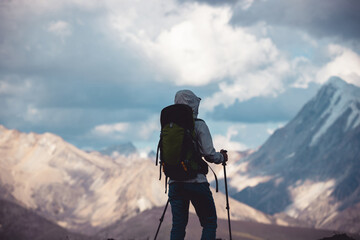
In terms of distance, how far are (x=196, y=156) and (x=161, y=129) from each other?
75cm

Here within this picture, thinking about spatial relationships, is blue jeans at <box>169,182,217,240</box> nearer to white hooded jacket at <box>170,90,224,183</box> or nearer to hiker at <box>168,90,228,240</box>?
hiker at <box>168,90,228,240</box>

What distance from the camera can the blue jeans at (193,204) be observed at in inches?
329

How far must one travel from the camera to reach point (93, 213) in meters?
172

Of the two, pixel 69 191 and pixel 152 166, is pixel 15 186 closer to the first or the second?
pixel 69 191

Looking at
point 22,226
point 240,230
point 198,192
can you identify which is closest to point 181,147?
point 198,192

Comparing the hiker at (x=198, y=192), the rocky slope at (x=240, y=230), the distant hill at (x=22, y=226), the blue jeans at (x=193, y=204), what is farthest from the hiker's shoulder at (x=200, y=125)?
the distant hill at (x=22, y=226)

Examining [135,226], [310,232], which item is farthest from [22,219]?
[310,232]

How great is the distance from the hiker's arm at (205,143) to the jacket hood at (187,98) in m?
0.36

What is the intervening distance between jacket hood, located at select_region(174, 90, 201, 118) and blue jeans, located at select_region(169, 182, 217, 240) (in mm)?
1179

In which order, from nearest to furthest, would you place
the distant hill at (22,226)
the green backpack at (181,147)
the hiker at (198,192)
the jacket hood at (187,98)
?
the green backpack at (181,147), the hiker at (198,192), the jacket hood at (187,98), the distant hill at (22,226)

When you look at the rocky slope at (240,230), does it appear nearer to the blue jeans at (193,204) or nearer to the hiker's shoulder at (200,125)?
the blue jeans at (193,204)

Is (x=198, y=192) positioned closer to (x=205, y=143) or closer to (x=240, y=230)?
(x=205, y=143)

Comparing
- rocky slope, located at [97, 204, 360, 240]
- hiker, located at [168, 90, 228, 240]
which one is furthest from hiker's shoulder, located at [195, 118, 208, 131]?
rocky slope, located at [97, 204, 360, 240]

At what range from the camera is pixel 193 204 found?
8414 mm
